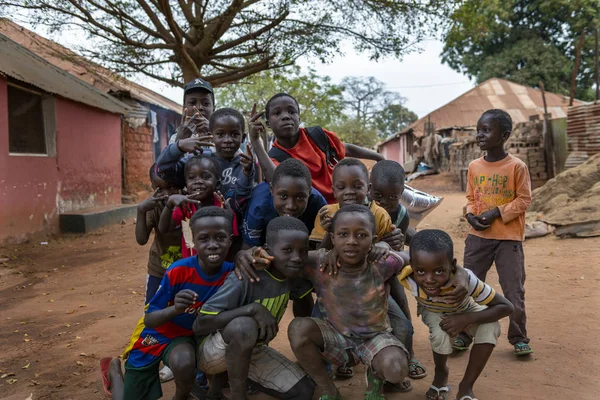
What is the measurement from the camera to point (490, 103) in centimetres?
2130

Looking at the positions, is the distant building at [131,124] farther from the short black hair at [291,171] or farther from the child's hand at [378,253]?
the child's hand at [378,253]

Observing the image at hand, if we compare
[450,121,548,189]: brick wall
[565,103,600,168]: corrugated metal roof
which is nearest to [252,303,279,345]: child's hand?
[565,103,600,168]: corrugated metal roof

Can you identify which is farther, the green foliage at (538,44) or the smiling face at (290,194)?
the green foliage at (538,44)

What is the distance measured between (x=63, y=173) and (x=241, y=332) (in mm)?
7928

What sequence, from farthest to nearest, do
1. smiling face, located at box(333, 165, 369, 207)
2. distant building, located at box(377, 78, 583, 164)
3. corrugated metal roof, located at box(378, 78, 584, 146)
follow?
corrugated metal roof, located at box(378, 78, 584, 146), distant building, located at box(377, 78, 583, 164), smiling face, located at box(333, 165, 369, 207)

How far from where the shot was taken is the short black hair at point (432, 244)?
2.25 m

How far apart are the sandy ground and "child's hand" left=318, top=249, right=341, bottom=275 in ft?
2.38

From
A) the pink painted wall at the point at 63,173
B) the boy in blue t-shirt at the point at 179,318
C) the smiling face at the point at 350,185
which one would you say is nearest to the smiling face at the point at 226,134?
the boy in blue t-shirt at the point at 179,318

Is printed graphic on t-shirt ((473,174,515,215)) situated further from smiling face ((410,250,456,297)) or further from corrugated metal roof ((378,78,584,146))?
corrugated metal roof ((378,78,584,146))

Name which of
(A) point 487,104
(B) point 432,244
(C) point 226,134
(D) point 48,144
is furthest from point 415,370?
(A) point 487,104

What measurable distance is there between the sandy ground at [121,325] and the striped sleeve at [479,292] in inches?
20.7

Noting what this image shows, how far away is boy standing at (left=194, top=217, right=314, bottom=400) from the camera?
2.24 m

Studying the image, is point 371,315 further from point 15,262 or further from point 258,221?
point 15,262

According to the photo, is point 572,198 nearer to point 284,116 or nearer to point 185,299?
point 284,116
